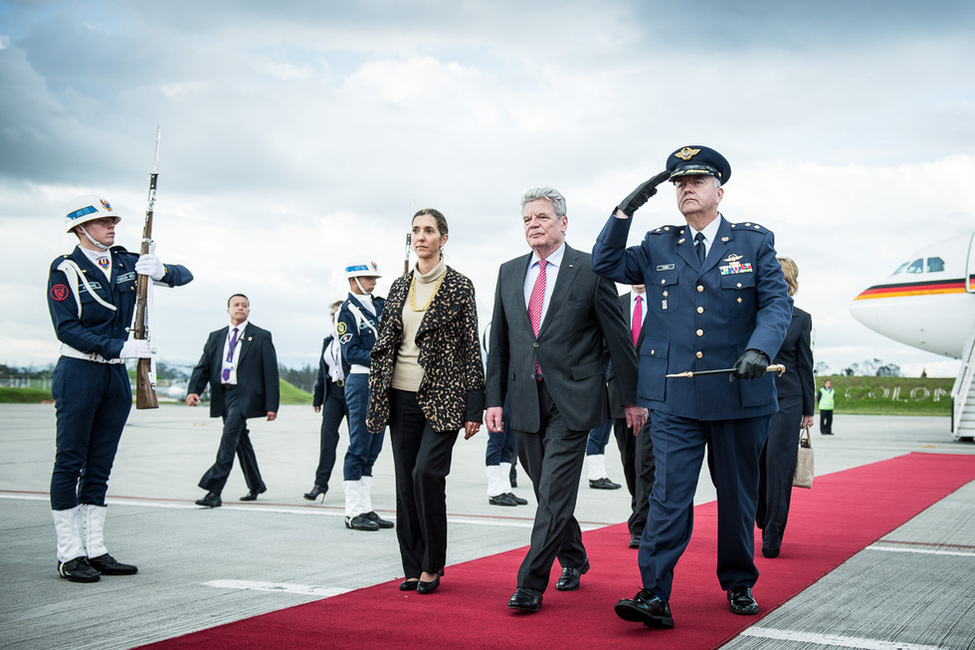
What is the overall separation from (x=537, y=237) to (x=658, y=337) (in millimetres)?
830

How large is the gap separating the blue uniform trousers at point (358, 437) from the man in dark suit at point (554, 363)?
238cm

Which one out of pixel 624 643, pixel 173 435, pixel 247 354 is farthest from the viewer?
pixel 173 435

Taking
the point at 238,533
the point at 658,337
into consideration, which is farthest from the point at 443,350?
the point at 238,533

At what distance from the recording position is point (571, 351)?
4.32 m

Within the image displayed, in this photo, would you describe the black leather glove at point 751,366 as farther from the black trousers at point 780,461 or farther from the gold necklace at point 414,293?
the black trousers at point 780,461

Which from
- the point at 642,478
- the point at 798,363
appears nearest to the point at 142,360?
the point at 642,478

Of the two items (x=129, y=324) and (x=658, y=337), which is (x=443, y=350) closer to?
(x=658, y=337)

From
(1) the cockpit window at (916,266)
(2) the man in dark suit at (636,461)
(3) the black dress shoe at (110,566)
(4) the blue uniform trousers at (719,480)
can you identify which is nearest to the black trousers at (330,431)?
(2) the man in dark suit at (636,461)

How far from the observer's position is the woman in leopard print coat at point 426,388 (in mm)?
4492

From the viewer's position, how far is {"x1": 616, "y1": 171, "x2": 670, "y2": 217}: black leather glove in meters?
4.00

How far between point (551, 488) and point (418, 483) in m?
0.74

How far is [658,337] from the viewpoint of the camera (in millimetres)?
4105

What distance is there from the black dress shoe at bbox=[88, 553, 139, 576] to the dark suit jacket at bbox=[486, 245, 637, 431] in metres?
2.21

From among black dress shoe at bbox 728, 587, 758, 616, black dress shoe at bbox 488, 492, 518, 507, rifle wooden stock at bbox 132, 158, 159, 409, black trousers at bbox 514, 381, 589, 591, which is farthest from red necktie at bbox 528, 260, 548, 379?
black dress shoe at bbox 488, 492, 518, 507
